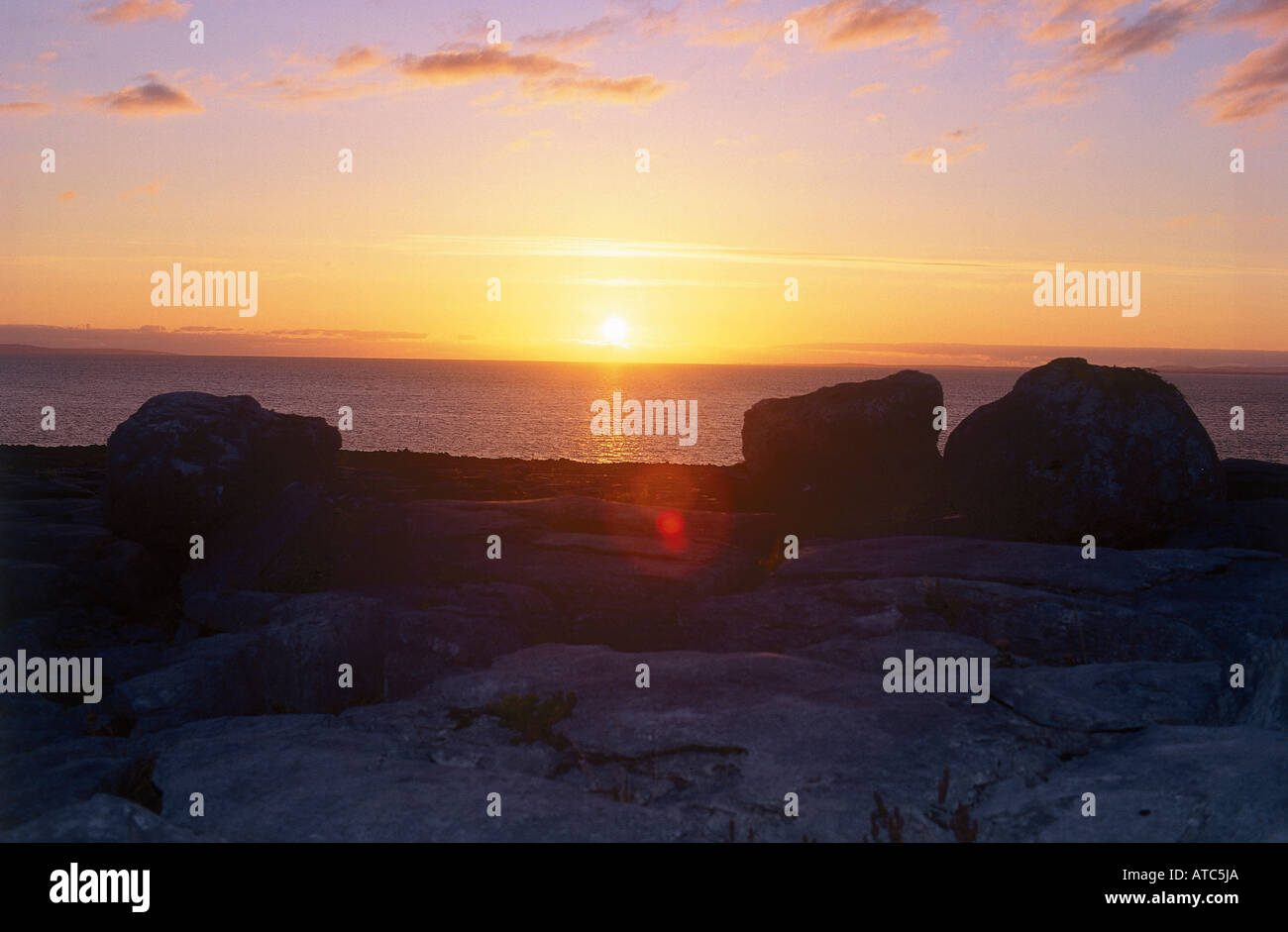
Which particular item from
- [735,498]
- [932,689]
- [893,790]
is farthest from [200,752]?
[735,498]

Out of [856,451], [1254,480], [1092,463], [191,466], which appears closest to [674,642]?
[1092,463]

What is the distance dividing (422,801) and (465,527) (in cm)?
910

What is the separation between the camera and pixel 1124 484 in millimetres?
16328

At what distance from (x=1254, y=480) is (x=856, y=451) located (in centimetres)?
780

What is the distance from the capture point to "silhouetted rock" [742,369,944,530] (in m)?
20.3

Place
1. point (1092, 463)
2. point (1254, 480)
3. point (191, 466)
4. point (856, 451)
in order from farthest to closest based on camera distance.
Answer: point (856, 451) < point (1254, 480) < point (191, 466) < point (1092, 463)

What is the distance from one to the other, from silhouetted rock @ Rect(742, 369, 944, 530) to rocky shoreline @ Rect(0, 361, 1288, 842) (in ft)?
0.22

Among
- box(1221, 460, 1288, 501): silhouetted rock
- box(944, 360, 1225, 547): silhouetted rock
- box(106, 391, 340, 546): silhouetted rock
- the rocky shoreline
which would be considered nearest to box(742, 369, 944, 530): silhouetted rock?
the rocky shoreline

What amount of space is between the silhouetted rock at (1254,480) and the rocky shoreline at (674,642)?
8 cm

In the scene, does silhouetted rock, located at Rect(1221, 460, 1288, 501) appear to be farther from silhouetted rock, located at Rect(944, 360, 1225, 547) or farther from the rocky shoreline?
silhouetted rock, located at Rect(944, 360, 1225, 547)

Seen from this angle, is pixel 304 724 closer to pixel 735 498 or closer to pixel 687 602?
pixel 687 602

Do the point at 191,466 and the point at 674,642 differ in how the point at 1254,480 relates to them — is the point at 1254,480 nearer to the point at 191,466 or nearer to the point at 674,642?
the point at 674,642

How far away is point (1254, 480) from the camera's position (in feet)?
65.3

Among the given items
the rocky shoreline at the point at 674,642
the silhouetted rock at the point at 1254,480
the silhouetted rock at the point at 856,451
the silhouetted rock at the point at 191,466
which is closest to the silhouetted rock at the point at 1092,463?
the rocky shoreline at the point at 674,642
